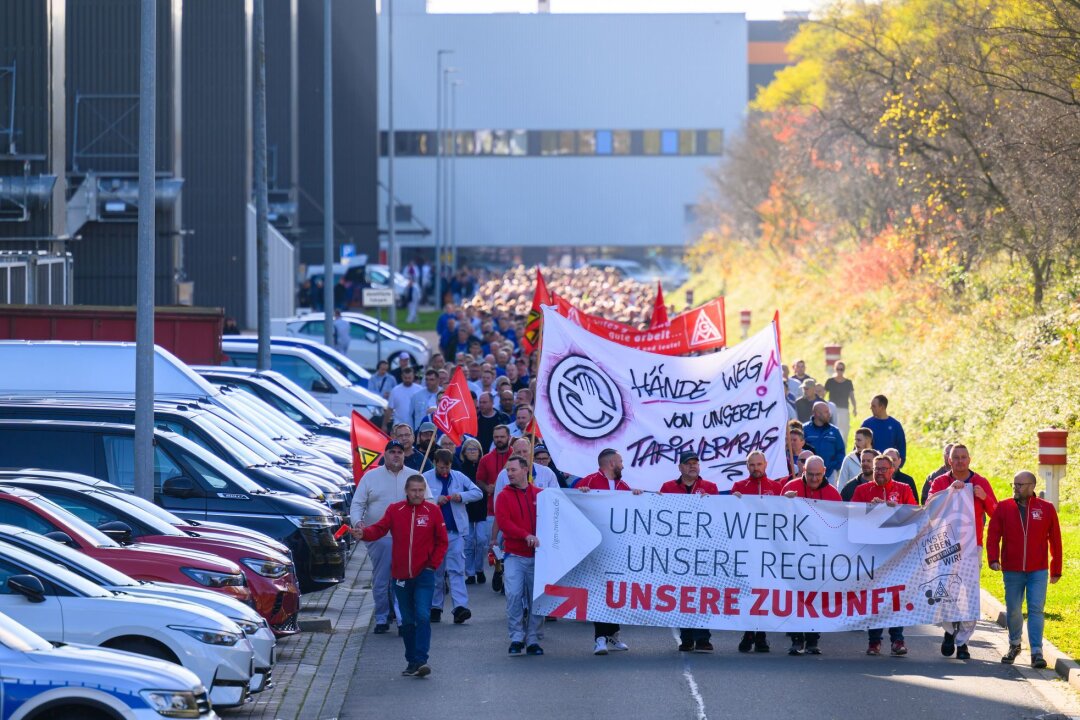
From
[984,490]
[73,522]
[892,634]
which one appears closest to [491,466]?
[892,634]

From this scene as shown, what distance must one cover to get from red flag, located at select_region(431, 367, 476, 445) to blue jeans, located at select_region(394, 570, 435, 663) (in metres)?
4.35

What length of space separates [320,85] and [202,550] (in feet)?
180

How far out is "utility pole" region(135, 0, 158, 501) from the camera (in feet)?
46.0

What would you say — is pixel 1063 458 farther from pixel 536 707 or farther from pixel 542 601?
pixel 536 707

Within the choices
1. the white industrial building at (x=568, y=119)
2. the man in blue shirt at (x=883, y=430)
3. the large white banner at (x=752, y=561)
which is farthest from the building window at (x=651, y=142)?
the large white banner at (x=752, y=561)

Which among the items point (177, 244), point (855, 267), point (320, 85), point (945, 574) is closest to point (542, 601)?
point (945, 574)

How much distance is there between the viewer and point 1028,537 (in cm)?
1259

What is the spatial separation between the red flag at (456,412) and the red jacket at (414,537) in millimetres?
4084

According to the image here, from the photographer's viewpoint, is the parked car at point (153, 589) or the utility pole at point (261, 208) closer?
the parked car at point (153, 589)

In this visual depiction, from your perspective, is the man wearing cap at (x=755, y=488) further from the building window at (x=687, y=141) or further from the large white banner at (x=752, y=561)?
the building window at (x=687, y=141)

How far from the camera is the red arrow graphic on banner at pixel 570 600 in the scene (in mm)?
13062

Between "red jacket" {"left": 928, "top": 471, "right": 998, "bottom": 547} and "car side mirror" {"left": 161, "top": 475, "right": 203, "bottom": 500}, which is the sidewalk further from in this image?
"red jacket" {"left": 928, "top": 471, "right": 998, "bottom": 547}

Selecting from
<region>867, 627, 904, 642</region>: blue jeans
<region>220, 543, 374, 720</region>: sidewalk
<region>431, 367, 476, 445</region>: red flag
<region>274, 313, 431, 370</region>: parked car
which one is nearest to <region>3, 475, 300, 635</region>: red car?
<region>220, 543, 374, 720</region>: sidewalk

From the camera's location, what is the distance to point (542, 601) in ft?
42.8
